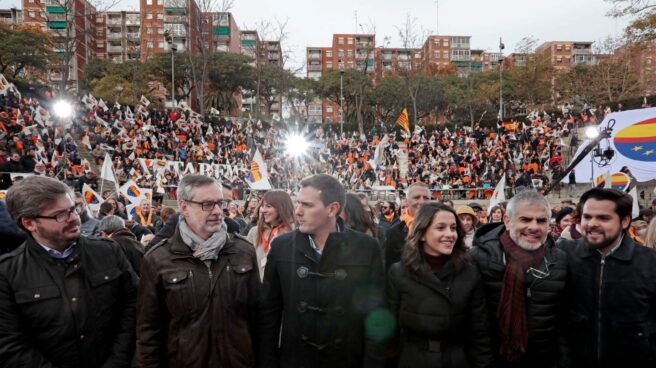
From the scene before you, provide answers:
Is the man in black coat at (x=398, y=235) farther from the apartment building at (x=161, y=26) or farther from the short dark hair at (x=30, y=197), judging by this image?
the apartment building at (x=161, y=26)

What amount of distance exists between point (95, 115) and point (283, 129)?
20.3 meters

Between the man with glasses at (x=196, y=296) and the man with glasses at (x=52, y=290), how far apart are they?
24cm

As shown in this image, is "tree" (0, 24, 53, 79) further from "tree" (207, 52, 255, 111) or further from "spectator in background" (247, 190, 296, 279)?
"spectator in background" (247, 190, 296, 279)

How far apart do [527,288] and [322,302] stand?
1.34 metres

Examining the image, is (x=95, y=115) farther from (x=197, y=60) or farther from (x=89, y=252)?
(x=197, y=60)

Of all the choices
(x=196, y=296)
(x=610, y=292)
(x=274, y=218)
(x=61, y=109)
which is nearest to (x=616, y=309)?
(x=610, y=292)

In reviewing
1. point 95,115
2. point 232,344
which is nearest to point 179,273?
point 232,344

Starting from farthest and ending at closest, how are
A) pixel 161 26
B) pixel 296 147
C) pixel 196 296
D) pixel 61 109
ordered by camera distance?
pixel 161 26
pixel 296 147
pixel 61 109
pixel 196 296

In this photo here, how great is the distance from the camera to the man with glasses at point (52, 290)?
2531mm

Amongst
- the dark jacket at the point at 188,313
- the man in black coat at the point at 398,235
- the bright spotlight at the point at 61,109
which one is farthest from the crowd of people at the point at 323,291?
the bright spotlight at the point at 61,109

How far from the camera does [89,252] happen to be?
2826 mm

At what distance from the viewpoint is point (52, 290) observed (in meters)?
2.59

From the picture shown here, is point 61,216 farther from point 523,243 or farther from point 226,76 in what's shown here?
point 226,76

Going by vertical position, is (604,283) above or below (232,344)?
above
